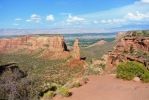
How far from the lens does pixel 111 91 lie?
983 inches

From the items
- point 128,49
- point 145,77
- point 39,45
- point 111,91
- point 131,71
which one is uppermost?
point 128,49

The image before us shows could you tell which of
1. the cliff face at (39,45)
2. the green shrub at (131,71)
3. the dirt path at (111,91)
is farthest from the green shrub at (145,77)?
the cliff face at (39,45)

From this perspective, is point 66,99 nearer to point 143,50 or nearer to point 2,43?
point 143,50

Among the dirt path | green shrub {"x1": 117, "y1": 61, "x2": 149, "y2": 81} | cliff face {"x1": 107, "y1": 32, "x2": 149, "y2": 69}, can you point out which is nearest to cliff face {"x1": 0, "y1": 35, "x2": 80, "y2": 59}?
cliff face {"x1": 107, "y1": 32, "x2": 149, "y2": 69}

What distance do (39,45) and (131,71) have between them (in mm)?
129749

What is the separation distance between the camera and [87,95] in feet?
80.6

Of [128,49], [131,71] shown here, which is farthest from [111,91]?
[128,49]

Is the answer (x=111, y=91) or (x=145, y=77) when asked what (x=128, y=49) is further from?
(x=111, y=91)

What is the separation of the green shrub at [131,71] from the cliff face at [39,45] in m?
92.7

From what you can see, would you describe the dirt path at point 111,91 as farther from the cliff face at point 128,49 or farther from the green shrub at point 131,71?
the cliff face at point 128,49

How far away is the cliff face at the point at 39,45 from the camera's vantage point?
135750 mm

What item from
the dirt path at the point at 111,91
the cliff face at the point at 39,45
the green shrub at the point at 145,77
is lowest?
the cliff face at the point at 39,45

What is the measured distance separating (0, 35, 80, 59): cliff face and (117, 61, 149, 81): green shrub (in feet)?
304

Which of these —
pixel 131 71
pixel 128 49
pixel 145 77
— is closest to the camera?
pixel 145 77
